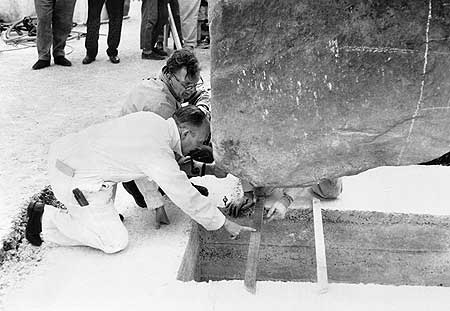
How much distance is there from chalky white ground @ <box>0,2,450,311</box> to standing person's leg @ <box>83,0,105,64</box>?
1.43 meters

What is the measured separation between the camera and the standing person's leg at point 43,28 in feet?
21.5

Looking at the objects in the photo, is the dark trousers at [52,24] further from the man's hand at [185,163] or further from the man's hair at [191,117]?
the man's hair at [191,117]

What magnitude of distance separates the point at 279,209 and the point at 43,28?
12.7 ft

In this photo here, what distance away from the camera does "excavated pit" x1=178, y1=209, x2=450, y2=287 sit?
12.7ft

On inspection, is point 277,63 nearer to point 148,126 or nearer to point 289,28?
point 289,28

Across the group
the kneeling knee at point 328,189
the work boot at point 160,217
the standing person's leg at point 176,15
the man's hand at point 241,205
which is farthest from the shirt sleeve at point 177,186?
the standing person's leg at point 176,15

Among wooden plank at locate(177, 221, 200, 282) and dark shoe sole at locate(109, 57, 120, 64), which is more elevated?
wooden plank at locate(177, 221, 200, 282)

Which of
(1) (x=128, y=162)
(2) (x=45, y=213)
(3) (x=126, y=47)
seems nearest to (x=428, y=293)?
(1) (x=128, y=162)

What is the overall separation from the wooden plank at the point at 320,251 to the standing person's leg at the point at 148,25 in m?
Answer: 4.02

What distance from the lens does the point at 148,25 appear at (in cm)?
725

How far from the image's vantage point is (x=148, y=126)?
3.16 meters

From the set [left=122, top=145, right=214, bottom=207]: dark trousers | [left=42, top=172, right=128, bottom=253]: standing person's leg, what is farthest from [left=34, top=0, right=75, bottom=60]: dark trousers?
[left=42, top=172, right=128, bottom=253]: standing person's leg

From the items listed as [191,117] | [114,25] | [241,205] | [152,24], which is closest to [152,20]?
[152,24]

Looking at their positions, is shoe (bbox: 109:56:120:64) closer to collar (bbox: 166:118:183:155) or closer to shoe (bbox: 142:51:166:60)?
shoe (bbox: 142:51:166:60)
